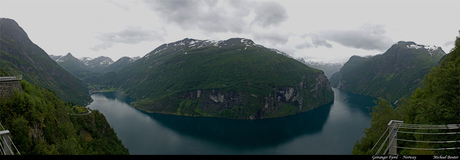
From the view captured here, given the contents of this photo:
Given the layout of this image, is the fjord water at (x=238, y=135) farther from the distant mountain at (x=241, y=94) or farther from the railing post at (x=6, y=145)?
the railing post at (x=6, y=145)

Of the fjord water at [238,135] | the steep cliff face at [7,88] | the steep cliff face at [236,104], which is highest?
the steep cliff face at [7,88]

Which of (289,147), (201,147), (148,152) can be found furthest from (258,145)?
(148,152)

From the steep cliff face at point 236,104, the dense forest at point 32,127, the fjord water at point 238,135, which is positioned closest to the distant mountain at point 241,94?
the steep cliff face at point 236,104

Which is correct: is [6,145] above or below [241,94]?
above

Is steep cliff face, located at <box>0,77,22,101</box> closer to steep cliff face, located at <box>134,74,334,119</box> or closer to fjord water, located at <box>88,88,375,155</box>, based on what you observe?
fjord water, located at <box>88,88,375,155</box>

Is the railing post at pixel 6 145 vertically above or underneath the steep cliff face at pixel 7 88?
underneath

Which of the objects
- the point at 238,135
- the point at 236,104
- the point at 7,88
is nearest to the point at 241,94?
the point at 236,104

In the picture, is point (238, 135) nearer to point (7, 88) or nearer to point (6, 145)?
point (7, 88)

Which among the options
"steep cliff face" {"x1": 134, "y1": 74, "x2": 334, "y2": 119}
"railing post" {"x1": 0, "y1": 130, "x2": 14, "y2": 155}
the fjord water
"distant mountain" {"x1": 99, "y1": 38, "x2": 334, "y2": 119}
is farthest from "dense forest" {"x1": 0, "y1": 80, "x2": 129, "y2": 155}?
"distant mountain" {"x1": 99, "y1": 38, "x2": 334, "y2": 119}
